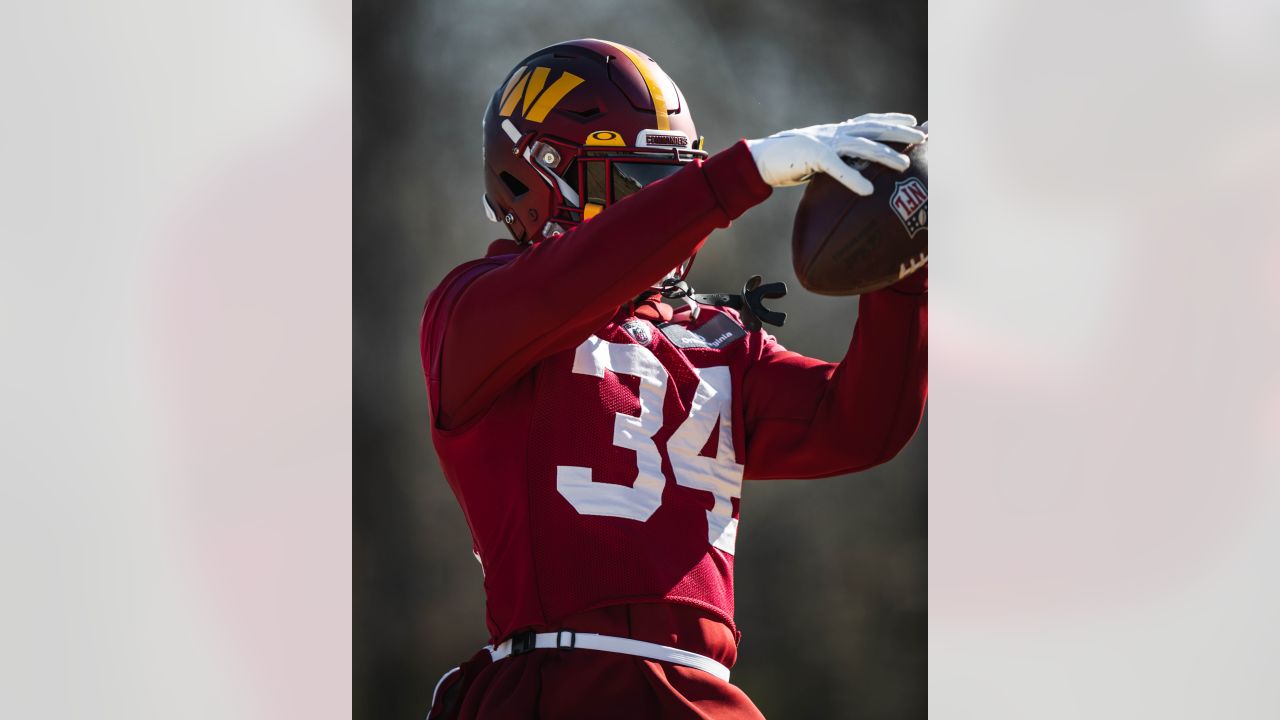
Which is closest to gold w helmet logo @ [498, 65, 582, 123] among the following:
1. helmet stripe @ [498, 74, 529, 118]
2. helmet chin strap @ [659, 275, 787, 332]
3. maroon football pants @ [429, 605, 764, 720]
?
helmet stripe @ [498, 74, 529, 118]

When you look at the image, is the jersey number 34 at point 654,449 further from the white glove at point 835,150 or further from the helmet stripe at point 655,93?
the white glove at point 835,150

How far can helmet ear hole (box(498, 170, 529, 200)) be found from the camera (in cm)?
205

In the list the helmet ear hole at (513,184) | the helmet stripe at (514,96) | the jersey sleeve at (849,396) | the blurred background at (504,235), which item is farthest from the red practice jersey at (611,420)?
the blurred background at (504,235)

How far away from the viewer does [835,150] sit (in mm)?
1454

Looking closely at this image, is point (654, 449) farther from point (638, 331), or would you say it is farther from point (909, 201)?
point (909, 201)

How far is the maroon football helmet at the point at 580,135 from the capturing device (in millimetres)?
1920

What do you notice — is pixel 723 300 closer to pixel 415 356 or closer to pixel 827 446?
pixel 827 446

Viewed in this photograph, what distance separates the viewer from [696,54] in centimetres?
313

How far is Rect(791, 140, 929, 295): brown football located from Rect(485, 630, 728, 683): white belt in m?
0.50

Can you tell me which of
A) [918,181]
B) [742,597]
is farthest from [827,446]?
[742,597]

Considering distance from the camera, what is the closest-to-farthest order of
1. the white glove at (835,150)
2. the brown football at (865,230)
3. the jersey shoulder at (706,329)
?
1. the white glove at (835,150)
2. the brown football at (865,230)
3. the jersey shoulder at (706,329)

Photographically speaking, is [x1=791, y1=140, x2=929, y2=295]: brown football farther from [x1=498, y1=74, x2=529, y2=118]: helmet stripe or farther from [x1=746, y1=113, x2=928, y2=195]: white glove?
[x1=498, y1=74, x2=529, y2=118]: helmet stripe

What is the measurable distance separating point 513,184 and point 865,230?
70 cm

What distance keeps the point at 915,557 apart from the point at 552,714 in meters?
1.73
